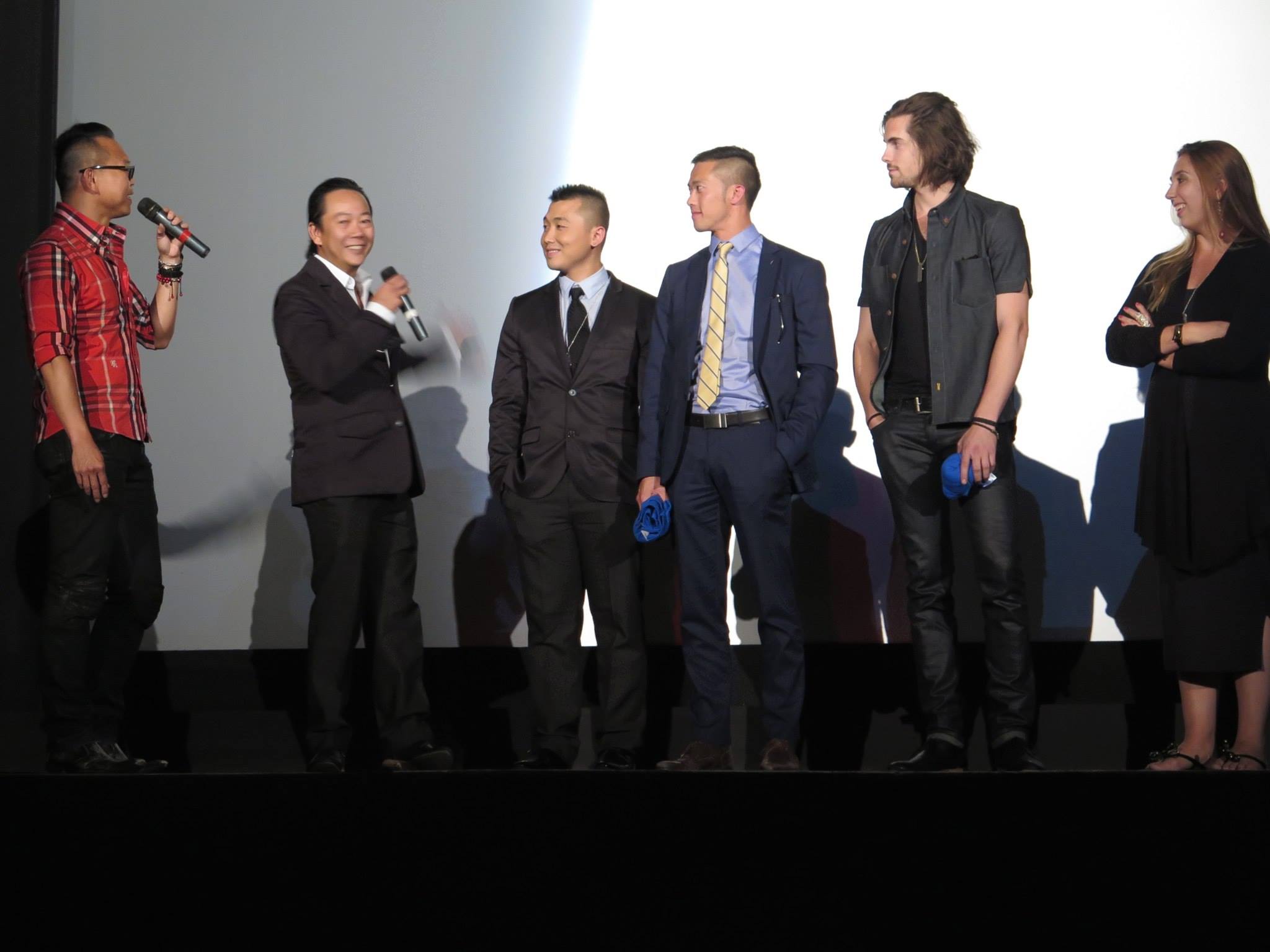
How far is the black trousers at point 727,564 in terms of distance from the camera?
9.92ft

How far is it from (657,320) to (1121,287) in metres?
1.60

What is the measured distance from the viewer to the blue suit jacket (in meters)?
3.05

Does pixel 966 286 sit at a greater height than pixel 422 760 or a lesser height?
greater

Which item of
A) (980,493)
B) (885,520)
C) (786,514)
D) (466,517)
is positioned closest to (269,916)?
(786,514)

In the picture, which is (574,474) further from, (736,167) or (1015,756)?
(1015,756)

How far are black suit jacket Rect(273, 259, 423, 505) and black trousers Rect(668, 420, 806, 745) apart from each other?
657 millimetres

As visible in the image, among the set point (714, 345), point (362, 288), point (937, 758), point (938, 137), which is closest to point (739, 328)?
point (714, 345)

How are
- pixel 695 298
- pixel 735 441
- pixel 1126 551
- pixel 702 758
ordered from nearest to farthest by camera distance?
pixel 702 758
pixel 735 441
pixel 695 298
pixel 1126 551

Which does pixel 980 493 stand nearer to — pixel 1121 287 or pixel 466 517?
pixel 1121 287

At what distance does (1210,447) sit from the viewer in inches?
118

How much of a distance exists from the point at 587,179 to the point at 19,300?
1817 mm

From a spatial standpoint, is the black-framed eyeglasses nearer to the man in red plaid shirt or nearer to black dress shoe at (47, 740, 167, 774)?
the man in red plaid shirt

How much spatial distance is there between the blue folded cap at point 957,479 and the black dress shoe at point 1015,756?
529 mm

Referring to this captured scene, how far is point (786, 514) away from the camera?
3104 millimetres
